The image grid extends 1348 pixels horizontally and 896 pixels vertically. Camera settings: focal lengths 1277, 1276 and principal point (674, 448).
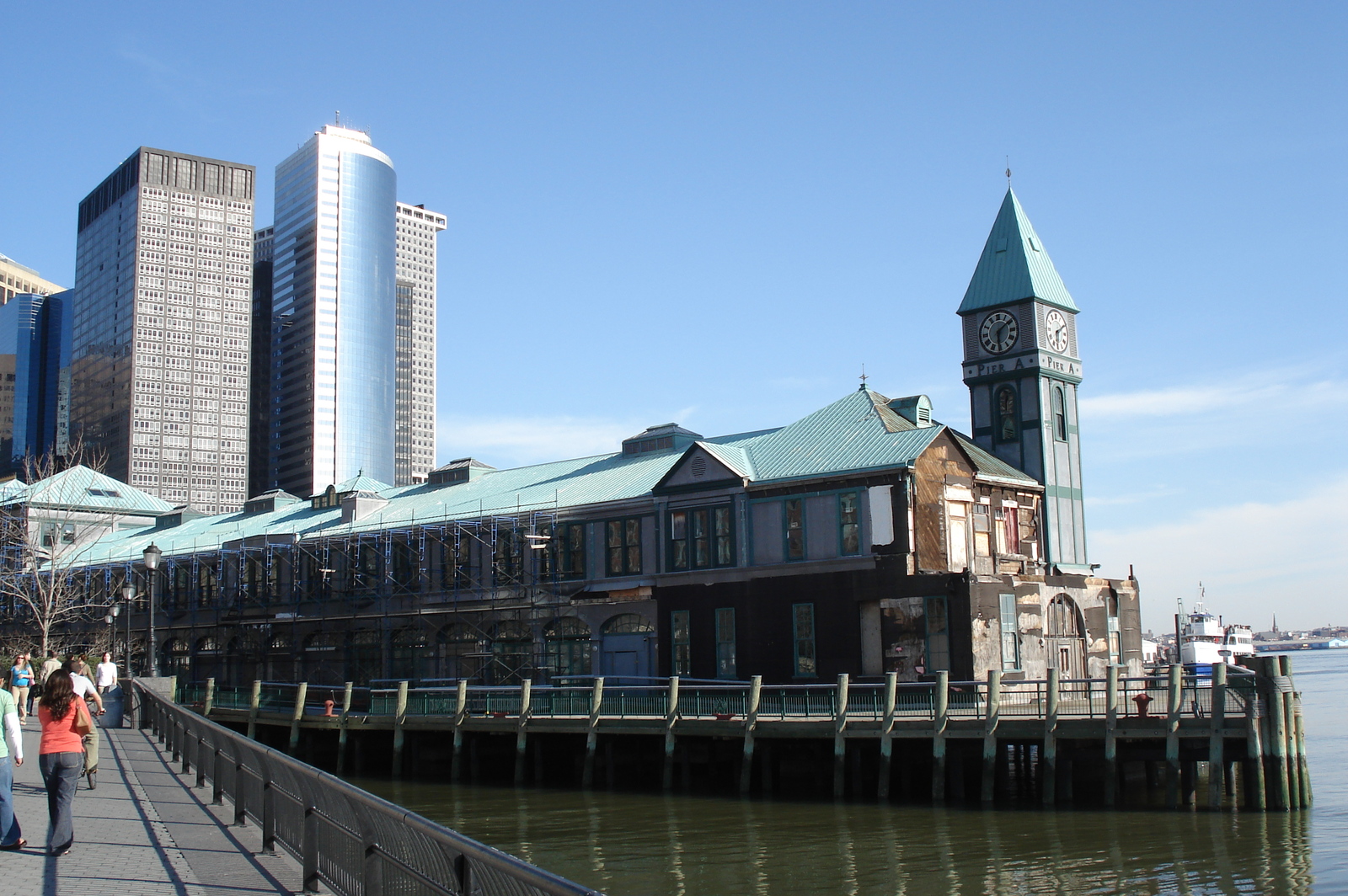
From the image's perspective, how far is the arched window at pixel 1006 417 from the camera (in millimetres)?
50906

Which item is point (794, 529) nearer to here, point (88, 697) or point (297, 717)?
point (297, 717)

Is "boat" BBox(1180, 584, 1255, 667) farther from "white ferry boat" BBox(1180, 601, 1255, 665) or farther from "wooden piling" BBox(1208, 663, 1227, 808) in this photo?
"wooden piling" BBox(1208, 663, 1227, 808)

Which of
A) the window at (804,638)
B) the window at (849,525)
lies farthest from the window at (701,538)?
the window at (849,525)

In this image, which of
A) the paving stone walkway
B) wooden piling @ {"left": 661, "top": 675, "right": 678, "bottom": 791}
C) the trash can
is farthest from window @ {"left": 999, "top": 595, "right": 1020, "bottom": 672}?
the paving stone walkway

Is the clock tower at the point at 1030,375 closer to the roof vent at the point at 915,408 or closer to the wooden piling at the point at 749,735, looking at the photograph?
the roof vent at the point at 915,408

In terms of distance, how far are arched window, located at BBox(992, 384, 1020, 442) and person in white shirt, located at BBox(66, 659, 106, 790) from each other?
35927 millimetres

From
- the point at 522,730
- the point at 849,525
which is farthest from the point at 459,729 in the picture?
the point at 849,525

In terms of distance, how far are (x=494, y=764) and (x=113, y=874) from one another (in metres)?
28.9

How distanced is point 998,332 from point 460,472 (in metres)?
26.7

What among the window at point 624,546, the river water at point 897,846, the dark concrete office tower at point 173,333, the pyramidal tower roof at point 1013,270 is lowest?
the river water at point 897,846

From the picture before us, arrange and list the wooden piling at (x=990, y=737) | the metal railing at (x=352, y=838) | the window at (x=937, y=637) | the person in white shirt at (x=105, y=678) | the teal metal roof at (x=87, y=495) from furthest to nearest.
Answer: the teal metal roof at (x=87, y=495), the window at (x=937, y=637), the person in white shirt at (x=105, y=678), the wooden piling at (x=990, y=737), the metal railing at (x=352, y=838)

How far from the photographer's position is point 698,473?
4684 centimetres

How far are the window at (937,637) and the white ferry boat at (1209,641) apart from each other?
78.2m

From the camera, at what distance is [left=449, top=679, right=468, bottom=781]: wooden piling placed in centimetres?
3856
